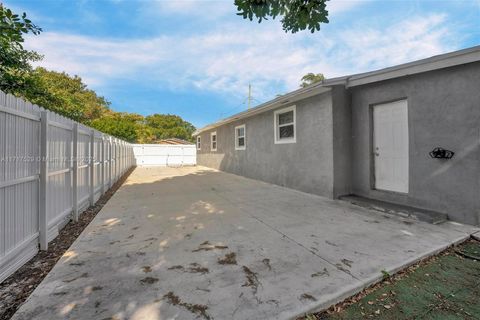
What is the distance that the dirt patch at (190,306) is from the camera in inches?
72.9

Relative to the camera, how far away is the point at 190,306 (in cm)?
195

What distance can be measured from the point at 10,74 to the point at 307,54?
10.9 metres

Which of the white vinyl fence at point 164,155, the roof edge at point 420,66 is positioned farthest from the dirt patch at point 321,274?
the white vinyl fence at point 164,155

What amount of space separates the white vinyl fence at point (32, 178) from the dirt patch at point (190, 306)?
165cm

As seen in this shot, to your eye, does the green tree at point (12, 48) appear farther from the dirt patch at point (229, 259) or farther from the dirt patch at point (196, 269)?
the dirt patch at point (229, 259)

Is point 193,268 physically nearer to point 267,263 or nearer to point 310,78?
point 267,263

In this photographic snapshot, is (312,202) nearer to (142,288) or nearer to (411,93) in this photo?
(411,93)

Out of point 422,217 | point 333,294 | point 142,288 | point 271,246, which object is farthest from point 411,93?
point 142,288

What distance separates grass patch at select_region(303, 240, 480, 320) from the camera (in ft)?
6.39

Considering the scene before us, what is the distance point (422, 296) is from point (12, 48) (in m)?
9.45

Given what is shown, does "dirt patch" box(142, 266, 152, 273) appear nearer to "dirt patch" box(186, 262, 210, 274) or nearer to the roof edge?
"dirt patch" box(186, 262, 210, 274)

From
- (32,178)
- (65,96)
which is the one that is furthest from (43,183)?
(65,96)

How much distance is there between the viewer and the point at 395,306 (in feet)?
6.75

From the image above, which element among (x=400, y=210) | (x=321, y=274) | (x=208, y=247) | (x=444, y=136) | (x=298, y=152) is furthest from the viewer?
(x=298, y=152)
